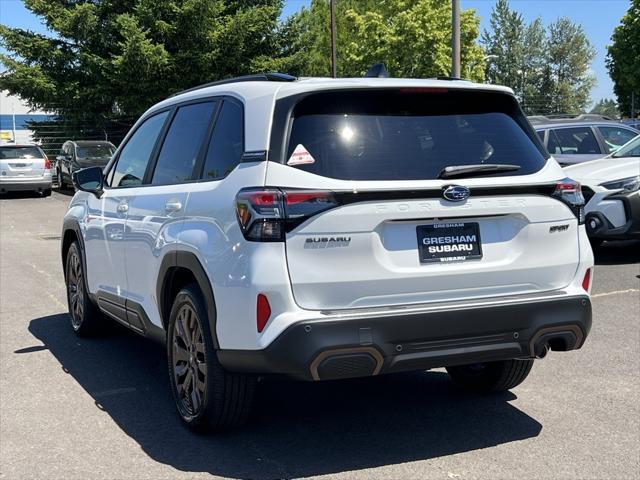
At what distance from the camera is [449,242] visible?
378 centimetres

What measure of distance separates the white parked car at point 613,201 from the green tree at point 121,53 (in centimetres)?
2480

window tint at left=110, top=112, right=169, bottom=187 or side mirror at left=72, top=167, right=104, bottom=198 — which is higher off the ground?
window tint at left=110, top=112, right=169, bottom=187

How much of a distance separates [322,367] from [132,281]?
199cm

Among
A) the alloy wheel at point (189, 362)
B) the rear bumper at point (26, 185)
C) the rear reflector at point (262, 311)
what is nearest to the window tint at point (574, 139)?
the alloy wheel at point (189, 362)

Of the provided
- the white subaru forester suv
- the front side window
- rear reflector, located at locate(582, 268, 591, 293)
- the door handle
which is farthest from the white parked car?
the door handle

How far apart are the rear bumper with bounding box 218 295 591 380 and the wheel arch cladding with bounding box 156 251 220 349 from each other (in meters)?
0.23

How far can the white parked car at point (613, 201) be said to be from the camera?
31.8ft

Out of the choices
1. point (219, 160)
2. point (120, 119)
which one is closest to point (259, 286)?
point (219, 160)

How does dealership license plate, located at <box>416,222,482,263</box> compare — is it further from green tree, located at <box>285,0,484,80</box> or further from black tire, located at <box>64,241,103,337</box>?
green tree, located at <box>285,0,484,80</box>

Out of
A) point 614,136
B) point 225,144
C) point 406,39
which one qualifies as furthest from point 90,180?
point 406,39

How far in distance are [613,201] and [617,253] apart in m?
1.33

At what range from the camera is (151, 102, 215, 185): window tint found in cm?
450

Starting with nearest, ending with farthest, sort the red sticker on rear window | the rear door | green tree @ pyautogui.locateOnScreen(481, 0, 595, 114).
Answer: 1. the red sticker on rear window
2. the rear door
3. green tree @ pyautogui.locateOnScreen(481, 0, 595, 114)

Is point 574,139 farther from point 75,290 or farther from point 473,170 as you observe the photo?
point 473,170
